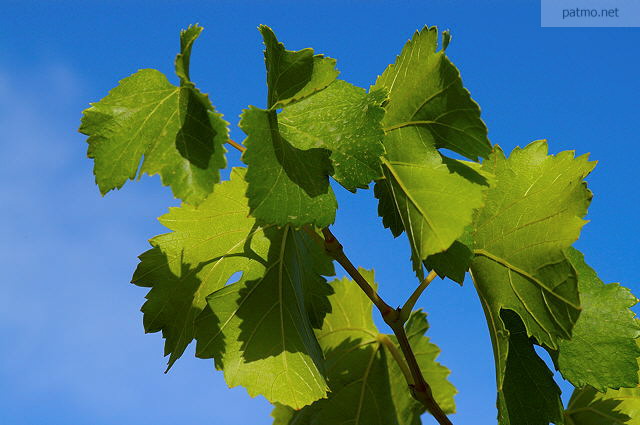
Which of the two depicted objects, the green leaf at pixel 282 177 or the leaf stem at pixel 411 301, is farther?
the leaf stem at pixel 411 301

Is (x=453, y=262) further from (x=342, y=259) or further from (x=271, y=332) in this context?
(x=271, y=332)

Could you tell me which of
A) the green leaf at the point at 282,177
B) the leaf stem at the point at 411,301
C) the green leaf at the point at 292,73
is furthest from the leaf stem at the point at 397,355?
the green leaf at the point at 292,73

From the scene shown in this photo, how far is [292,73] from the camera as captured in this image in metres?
1.48

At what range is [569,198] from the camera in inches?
63.6

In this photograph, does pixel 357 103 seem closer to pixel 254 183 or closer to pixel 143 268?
pixel 254 183

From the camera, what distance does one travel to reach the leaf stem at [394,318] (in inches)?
66.9

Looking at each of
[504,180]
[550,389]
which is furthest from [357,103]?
[550,389]

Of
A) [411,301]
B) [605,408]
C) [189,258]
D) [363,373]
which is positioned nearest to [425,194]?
[411,301]

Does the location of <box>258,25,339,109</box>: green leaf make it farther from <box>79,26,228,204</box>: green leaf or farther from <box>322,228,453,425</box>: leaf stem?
<box>322,228,453,425</box>: leaf stem

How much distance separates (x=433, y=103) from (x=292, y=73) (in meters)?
0.31

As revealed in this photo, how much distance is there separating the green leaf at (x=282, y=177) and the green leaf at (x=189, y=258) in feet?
1.13

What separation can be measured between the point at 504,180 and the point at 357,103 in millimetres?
483

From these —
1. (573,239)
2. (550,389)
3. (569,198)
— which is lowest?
(550,389)

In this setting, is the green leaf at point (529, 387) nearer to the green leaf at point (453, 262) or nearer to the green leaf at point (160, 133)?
the green leaf at point (453, 262)
